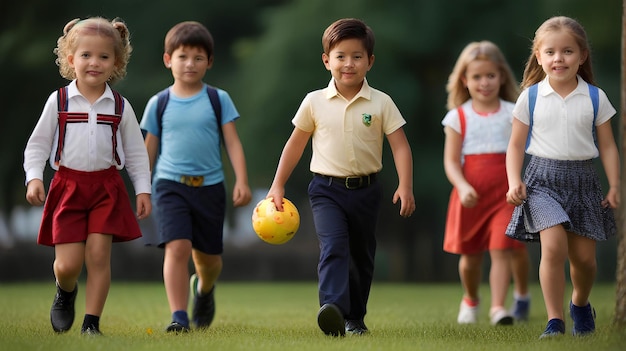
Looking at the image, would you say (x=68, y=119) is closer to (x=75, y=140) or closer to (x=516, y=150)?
(x=75, y=140)

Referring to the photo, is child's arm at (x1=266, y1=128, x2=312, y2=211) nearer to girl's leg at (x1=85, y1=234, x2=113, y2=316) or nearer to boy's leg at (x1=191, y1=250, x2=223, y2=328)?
girl's leg at (x1=85, y1=234, x2=113, y2=316)

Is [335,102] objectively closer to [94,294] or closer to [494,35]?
[94,294]

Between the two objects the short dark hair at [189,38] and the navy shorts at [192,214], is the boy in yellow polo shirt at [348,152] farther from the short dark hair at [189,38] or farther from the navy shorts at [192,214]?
the short dark hair at [189,38]

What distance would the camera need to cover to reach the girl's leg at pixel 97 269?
688 cm

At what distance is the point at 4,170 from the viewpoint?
17.4m

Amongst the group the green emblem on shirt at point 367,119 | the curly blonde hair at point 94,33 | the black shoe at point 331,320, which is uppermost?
the curly blonde hair at point 94,33

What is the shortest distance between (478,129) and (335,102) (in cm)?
203

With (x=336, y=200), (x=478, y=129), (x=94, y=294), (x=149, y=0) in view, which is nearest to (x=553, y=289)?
(x=336, y=200)

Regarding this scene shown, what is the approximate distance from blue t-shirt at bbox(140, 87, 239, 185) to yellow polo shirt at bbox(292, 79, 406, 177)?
1.09m

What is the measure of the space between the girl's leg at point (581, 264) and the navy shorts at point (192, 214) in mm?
2628

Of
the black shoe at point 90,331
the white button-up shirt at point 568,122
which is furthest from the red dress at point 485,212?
the black shoe at point 90,331

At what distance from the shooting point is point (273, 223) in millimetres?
7000

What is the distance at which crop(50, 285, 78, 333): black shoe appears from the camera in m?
7.25

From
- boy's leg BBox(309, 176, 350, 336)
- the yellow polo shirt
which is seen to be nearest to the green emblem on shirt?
the yellow polo shirt
